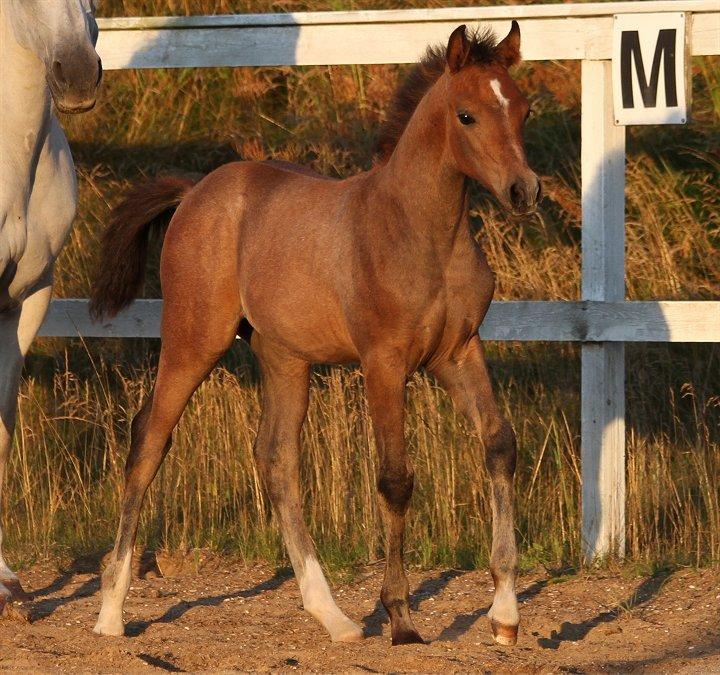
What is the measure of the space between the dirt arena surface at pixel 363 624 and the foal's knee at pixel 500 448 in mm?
564

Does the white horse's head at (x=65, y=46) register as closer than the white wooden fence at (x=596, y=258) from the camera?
Yes

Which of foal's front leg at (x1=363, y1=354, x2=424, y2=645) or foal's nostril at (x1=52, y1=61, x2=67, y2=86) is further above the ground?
foal's nostril at (x1=52, y1=61, x2=67, y2=86)

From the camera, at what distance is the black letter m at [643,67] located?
18.4ft

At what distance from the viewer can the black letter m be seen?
5.61 metres

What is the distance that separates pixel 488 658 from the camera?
13.5ft

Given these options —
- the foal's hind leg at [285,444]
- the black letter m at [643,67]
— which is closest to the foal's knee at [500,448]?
the foal's hind leg at [285,444]

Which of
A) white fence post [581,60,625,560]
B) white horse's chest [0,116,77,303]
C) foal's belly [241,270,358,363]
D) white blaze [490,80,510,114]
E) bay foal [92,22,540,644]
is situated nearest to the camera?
white blaze [490,80,510,114]

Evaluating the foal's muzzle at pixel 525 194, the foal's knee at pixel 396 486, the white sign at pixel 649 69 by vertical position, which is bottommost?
the foal's knee at pixel 396 486


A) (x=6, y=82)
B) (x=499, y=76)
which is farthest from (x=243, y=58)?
(x=499, y=76)

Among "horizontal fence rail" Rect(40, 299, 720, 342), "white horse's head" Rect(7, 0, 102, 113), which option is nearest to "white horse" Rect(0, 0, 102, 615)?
"white horse's head" Rect(7, 0, 102, 113)

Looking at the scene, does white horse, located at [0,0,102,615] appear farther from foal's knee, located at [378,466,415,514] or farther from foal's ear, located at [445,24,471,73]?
foal's knee, located at [378,466,415,514]

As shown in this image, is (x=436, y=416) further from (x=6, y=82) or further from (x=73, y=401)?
(x=6, y=82)

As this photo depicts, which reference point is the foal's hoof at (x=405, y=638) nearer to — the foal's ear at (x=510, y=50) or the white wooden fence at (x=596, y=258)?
the white wooden fence at (x=596, y=258)

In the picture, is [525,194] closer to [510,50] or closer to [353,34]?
[510,50]
